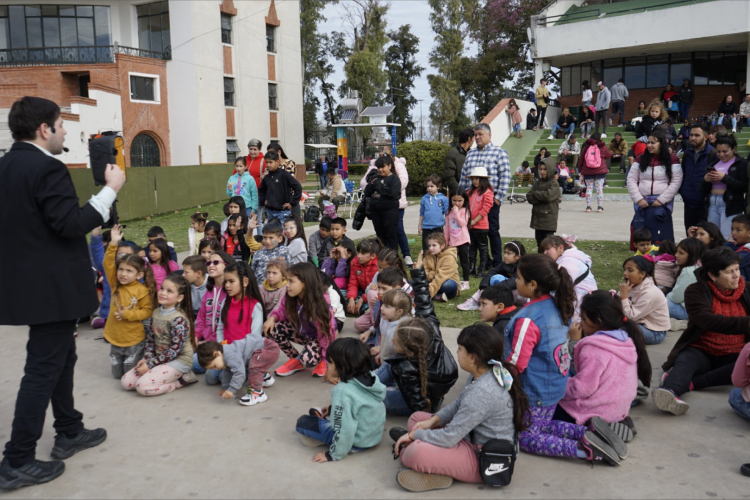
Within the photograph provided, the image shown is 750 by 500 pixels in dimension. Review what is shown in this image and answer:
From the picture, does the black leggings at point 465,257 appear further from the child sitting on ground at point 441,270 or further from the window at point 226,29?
the window at point 226,29

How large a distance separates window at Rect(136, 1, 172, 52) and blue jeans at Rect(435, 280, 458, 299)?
82.0 ft

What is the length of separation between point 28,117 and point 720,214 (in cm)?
744

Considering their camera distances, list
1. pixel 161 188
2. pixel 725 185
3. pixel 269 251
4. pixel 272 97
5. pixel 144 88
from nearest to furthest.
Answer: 1. pixel 269 251
2. pixel 725 185
3. pixel 161 188
4. pixel 144 88
5. pixel 272 97

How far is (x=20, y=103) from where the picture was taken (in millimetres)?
3539

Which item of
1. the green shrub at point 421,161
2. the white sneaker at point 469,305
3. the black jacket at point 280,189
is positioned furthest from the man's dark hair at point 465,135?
the green shrub at point 421,161

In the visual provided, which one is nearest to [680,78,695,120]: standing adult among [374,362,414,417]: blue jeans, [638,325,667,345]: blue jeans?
[638,325,667,345]: blue jeans

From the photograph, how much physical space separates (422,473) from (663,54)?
94.9 ft

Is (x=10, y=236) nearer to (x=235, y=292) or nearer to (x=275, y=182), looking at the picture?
(x=235, y=292)

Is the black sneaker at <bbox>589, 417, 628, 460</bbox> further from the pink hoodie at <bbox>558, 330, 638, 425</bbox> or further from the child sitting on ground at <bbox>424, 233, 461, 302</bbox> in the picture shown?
the child sitting on ground at <bbox>424, 233, 461, 302</bbox>

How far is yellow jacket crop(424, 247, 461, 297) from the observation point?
7402mm

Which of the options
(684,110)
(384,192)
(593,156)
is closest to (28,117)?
(384,192)

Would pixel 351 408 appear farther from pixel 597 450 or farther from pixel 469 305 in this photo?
pixel 469 305

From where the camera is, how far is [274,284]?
596 centimetres

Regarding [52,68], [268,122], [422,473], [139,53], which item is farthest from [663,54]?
[422,473]
